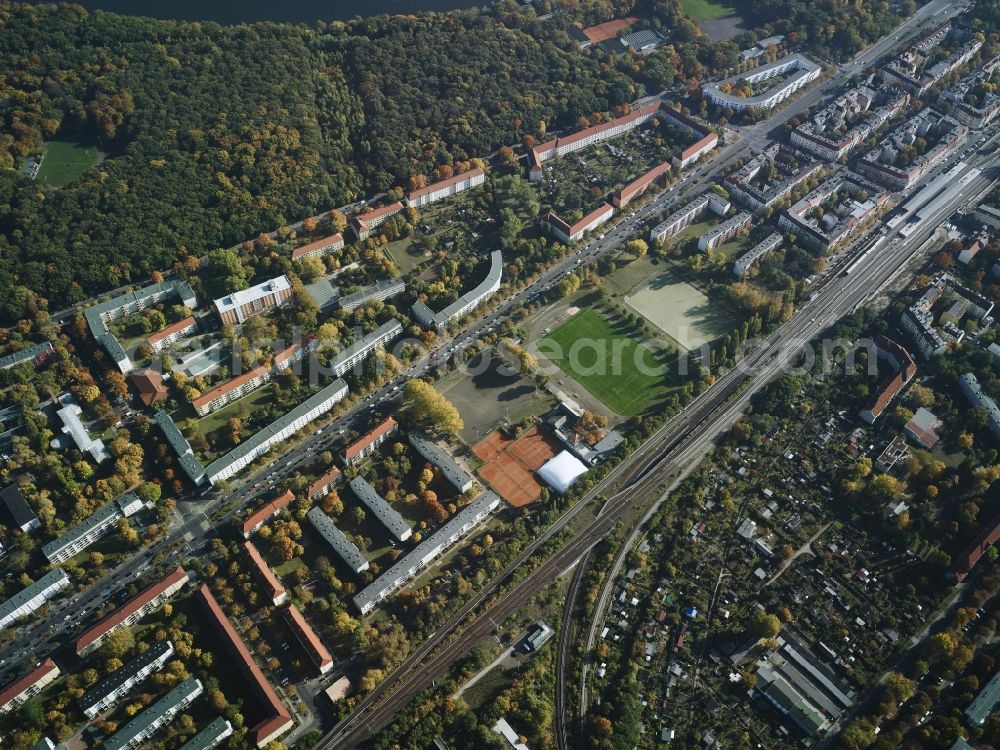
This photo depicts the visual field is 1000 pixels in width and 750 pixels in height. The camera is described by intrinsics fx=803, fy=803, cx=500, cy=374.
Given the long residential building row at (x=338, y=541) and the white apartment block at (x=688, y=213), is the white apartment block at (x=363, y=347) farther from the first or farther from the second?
the white apartment block at (x=688, y=213)

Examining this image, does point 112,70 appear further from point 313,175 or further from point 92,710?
point 92,710

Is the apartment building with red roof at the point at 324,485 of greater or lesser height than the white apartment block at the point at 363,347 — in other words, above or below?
below

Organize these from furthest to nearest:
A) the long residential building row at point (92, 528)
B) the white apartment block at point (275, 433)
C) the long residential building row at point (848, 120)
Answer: the long residential building row at point (848, 120) → the white apartment block at point (275, 433) → the long residential building row at point (92, 528)

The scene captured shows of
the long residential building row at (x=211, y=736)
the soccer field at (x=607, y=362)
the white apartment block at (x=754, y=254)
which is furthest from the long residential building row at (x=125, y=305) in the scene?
the white apartment block at (x=754, y=254)

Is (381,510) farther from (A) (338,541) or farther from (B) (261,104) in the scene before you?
(B) (261,104)

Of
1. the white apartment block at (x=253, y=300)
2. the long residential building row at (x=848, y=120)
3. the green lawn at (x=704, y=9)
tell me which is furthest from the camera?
the green lawn at (x=704, y=9)

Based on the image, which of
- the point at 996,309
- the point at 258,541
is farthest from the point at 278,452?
the point at 996,309


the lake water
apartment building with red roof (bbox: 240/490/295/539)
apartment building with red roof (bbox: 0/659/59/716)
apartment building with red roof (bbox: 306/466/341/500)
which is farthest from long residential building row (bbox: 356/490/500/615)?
the lake water

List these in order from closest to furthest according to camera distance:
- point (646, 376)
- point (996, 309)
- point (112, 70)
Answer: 1. point (646, 376)
2. point (996, 309)
3. point (112, 70)
